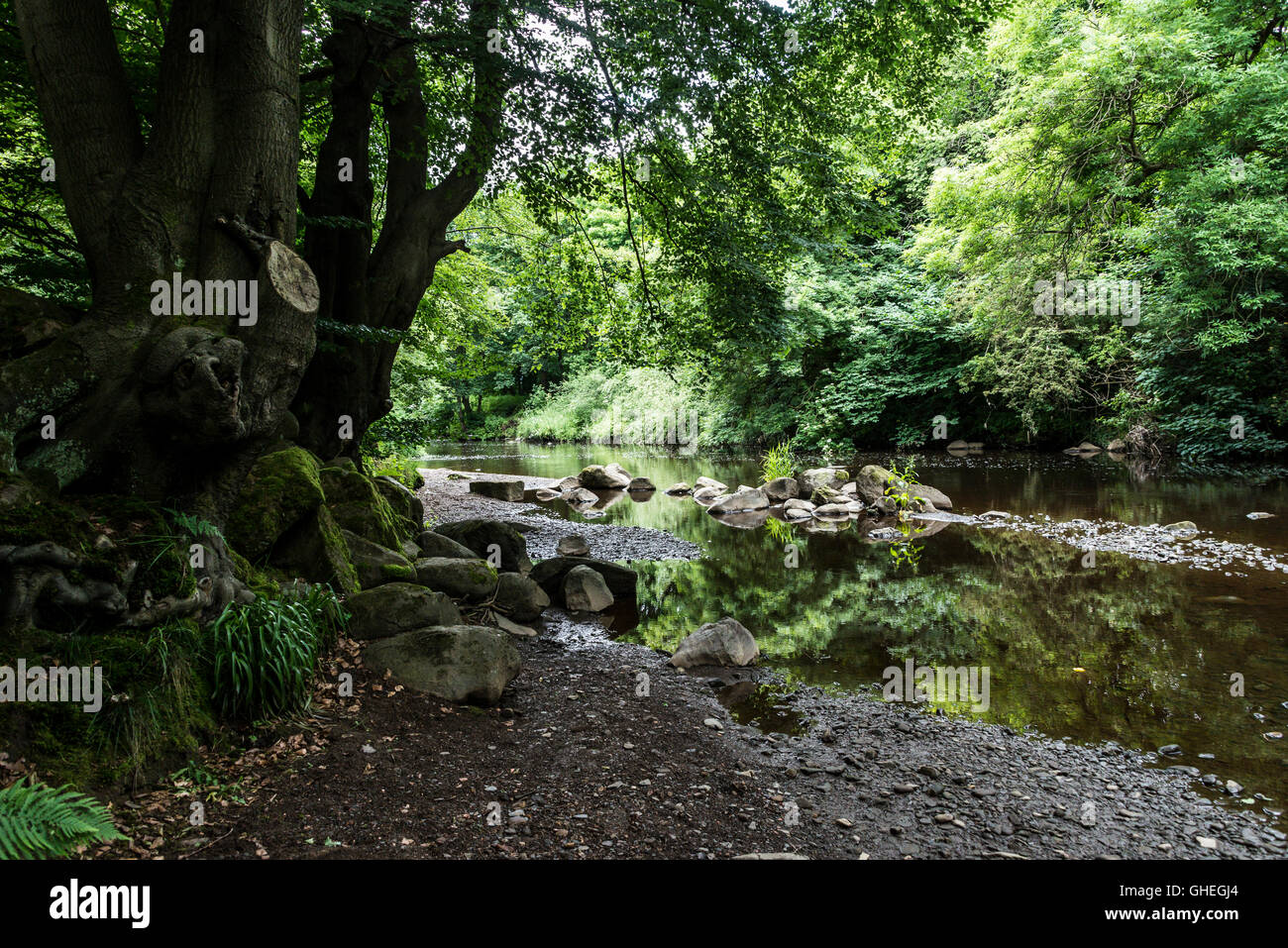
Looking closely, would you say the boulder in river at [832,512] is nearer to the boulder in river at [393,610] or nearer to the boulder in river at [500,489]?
the boulder in river at [500,489]

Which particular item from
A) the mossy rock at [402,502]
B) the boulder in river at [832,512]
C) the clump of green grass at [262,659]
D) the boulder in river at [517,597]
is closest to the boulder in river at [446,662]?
the clump of green grass at [262,659]

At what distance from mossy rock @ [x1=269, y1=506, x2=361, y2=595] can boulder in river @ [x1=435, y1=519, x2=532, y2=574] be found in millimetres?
3494

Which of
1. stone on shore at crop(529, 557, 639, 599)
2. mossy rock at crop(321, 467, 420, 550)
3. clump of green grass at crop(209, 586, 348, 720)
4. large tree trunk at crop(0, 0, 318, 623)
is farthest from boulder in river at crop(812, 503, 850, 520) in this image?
large tree trunk at crop(0, 0, 318, 623)

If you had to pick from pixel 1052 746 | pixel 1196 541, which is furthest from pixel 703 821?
pixel 1196 541

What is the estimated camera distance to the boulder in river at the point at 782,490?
1599cm

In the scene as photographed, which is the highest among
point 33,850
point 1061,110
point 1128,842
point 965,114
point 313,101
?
point 965,114

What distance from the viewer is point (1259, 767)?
4047 millimetres

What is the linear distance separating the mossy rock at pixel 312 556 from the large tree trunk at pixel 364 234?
2.31 m

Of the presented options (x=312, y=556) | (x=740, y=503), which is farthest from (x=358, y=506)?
(x=740, y=503)

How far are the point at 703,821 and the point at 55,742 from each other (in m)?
2.85

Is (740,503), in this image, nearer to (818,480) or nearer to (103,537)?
(818,480)

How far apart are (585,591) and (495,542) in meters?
1.77

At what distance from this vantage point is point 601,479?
20.1 metres

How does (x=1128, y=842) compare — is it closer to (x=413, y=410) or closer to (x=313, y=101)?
(x=313, y=101)
